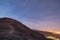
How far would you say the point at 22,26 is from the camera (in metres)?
35.2

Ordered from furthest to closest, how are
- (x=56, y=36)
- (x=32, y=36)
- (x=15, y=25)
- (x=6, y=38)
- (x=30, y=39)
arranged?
(x=56, y=36) → (x=15, y=25) → (x=32, y=36) → (x=30, y=39) → (x=6, y=38)

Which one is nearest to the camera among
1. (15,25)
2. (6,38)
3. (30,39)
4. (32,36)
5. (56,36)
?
(6,38)

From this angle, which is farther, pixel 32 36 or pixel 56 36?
pixel 56 36

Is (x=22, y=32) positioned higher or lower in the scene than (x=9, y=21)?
lower

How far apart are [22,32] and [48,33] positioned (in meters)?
15.1

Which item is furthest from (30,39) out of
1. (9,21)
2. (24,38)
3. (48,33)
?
(48,33)

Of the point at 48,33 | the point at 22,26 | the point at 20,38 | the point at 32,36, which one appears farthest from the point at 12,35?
the point at 48,33

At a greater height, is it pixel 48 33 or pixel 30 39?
pixel 48 33

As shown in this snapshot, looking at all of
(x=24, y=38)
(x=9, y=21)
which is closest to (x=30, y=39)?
(x=24, y=38)

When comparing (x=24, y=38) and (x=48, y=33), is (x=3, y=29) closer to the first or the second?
(x=24, y=38)

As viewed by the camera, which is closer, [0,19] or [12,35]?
[12,35]

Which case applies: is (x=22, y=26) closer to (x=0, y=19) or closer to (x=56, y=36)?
(x=0, y=19)

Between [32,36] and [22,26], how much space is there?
4.49m

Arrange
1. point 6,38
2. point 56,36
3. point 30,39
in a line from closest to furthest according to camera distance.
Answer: point 6,38 < point 30,39 < point 56,36
